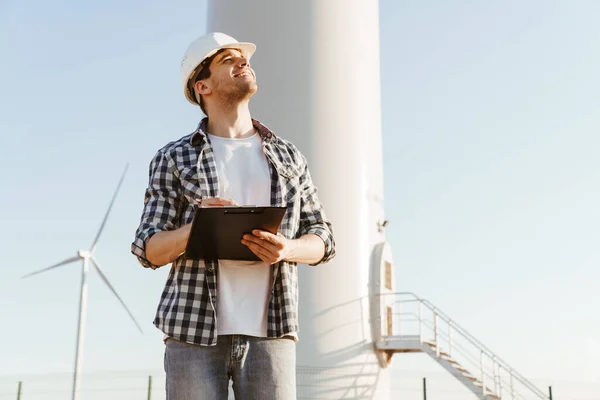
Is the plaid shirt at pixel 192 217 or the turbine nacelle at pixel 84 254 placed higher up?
the turbine nacelle at pixel 84 254

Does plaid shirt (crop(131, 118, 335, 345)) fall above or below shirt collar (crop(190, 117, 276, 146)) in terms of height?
below

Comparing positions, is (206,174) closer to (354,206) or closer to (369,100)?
(354,206)

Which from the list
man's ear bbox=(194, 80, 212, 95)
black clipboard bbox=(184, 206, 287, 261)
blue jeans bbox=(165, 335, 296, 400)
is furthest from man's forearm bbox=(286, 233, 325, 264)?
man's ear bbox=(194, 80, 212, 95)

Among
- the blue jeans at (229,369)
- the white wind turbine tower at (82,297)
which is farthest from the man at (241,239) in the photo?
the white wind turbine tower at (82,297)

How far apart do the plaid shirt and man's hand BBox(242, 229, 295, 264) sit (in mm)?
189

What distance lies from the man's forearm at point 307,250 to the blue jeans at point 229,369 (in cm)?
33

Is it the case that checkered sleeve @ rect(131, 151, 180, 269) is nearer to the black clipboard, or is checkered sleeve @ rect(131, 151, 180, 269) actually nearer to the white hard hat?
the black clipboard

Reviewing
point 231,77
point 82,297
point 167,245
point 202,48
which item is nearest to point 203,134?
point 231,77

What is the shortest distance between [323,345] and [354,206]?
2.52m

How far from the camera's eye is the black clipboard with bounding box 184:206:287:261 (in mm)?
2916

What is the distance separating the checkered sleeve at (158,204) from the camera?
3238mm

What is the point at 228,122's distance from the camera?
3578 mm

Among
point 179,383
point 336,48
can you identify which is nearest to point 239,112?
point 179,383

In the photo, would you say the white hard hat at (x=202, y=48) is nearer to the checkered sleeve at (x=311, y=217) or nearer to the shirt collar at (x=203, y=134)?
the shirt collar at (x=203, y=134)
